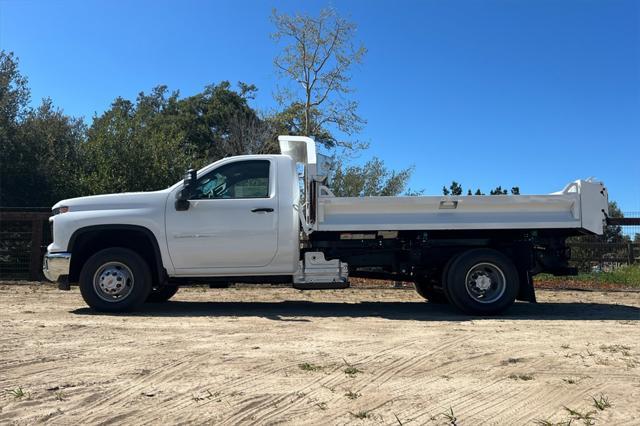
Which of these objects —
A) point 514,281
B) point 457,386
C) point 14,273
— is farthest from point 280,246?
point 14,273

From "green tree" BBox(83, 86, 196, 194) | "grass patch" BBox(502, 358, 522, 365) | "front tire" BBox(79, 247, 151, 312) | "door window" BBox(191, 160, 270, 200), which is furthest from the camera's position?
"green tree" BBox(83, 86, 196, 194)

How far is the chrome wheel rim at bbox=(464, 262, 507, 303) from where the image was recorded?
300 inches

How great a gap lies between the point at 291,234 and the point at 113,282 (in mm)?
2596

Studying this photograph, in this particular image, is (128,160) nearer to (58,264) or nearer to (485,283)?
(58,264)

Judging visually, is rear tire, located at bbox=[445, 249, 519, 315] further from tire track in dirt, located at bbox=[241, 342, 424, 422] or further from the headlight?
the headlight

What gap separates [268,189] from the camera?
779cm

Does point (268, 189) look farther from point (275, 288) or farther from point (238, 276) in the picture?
point (275, 288)

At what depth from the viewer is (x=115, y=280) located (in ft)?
24.7

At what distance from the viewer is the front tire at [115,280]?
7492 mm

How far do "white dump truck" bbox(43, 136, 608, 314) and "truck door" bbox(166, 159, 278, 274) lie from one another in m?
0.01

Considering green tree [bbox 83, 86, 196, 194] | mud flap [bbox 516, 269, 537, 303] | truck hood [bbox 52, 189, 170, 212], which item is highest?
green tree [bbox 83, 86, 196, 194]

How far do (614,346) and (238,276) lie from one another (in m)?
4.83

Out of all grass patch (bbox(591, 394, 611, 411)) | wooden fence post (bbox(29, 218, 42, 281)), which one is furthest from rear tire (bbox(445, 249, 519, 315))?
wooden fence post (bbox(29, 218, 42, 281))

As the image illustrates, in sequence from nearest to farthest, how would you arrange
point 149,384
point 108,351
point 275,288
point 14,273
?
point 149,384 < point 108,351 < point 275,288 < point 14,273
